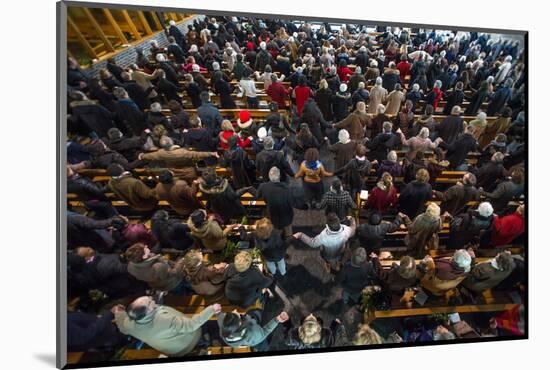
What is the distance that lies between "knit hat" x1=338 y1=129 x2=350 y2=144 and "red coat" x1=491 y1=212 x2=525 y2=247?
2.22m

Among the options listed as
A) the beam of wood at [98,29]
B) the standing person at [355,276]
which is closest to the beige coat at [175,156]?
the beam of wood at [98,29]

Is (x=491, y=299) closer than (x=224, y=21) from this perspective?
No

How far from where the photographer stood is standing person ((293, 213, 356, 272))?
534cm

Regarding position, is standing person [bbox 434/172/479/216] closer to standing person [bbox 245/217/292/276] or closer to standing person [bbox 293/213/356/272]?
standing person [bbox 293/213/356/272]

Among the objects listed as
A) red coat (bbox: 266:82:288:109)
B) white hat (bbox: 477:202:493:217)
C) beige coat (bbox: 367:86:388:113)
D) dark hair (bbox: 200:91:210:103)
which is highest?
dark hair (bbox: 200:91:210:103)

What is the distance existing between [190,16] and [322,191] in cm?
259

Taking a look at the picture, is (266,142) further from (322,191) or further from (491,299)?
(491,299)

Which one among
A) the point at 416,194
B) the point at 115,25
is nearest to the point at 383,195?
the point at 416,194

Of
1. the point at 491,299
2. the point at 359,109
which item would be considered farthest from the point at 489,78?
the point at 491,299

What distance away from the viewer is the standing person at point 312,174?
5.39 metres

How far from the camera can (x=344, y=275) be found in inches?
214

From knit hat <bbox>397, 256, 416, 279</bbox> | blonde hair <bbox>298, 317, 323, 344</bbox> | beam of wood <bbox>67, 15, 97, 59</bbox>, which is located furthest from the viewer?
knit hat <bbox>397, 256, 416, 279</bbox>

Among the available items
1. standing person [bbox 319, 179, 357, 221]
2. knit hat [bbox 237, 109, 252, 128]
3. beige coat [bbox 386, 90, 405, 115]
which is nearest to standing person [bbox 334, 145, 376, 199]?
standing person [bbox 319, 179, 357, 221]

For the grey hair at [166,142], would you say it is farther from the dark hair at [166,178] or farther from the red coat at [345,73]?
the red coat at [345,73]
